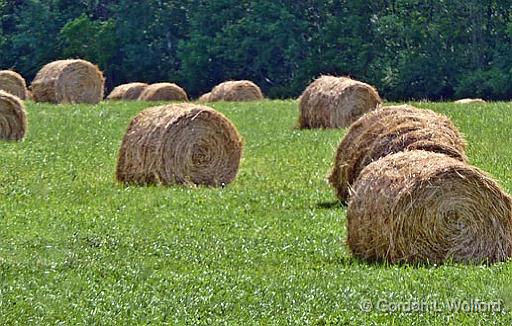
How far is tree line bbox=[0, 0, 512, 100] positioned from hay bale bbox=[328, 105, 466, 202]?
98.6 ft

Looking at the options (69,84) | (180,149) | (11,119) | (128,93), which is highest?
(180,149)

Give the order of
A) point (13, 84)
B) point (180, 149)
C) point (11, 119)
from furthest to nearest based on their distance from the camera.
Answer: point (13, 84), point (11, 119), point (180, 149)

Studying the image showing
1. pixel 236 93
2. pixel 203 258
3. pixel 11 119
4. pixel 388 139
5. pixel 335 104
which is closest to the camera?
pixel 203 258

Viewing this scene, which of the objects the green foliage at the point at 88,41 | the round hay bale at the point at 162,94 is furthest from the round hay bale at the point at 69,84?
the green foliage at the point at 88,41

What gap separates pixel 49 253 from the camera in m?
11.2

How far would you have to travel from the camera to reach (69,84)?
1283 inches

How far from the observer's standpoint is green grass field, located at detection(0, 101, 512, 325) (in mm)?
8875

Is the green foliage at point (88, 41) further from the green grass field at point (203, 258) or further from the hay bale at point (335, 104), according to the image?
the green grass field at point (203, 258)

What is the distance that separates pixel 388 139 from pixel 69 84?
1991 centimetres

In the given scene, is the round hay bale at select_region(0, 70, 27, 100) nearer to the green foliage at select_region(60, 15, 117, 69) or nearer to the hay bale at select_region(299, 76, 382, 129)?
the hay bale at select_region(299, 76, 382, 129)

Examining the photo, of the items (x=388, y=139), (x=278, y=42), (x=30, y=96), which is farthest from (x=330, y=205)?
(x=278, y=42)

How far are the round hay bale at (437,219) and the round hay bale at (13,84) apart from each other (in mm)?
23679

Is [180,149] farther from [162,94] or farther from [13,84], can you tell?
[162,94]

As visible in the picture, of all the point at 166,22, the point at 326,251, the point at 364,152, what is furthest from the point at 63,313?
the point at 166,22
